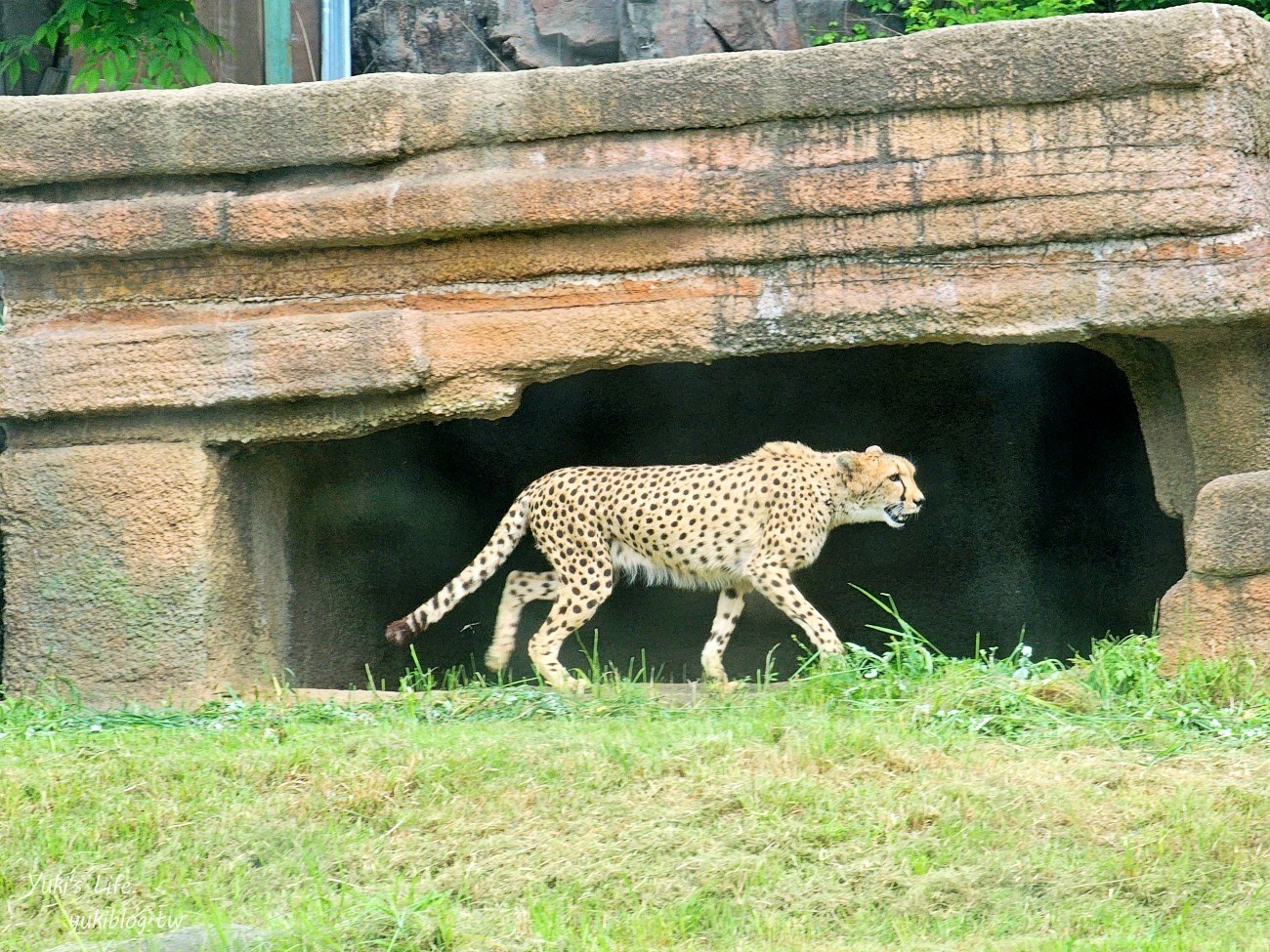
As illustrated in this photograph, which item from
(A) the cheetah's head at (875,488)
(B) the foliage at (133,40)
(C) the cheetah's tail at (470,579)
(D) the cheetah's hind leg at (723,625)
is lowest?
(D) the cheetah's hind leg at (723,625)

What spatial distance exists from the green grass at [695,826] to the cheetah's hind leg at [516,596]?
5.65ft

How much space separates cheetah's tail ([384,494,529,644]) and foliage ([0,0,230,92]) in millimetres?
3447

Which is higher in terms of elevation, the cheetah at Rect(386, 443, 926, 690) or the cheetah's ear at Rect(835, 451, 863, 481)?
the cheetah's ear at Rect(835, 451, 863, 481)

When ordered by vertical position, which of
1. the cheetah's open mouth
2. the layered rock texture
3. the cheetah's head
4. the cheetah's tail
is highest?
the layered rock texture

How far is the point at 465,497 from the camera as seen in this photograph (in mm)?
8883

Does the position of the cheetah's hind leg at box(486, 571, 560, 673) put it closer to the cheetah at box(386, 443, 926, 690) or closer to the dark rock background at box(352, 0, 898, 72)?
the cheetah at box(386, 443, 926, 690)

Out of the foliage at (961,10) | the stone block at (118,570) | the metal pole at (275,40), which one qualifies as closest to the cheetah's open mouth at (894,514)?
the stone block at (118,570)

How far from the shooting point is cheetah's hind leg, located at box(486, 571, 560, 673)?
296 inches

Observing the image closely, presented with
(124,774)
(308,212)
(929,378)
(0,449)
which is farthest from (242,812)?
(929,378)

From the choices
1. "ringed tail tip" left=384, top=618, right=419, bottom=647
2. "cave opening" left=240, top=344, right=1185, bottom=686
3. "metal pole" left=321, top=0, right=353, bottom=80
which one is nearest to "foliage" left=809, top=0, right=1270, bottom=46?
"cave opening" left=240, top=344, right=1185, bottom=686

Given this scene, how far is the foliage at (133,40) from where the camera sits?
8.86 m

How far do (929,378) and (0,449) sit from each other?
4.81 metres

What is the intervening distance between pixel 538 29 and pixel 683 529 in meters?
5.28

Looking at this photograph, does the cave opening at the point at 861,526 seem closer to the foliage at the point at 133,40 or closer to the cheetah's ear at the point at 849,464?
the cheetah's ear at the point at 849,464
